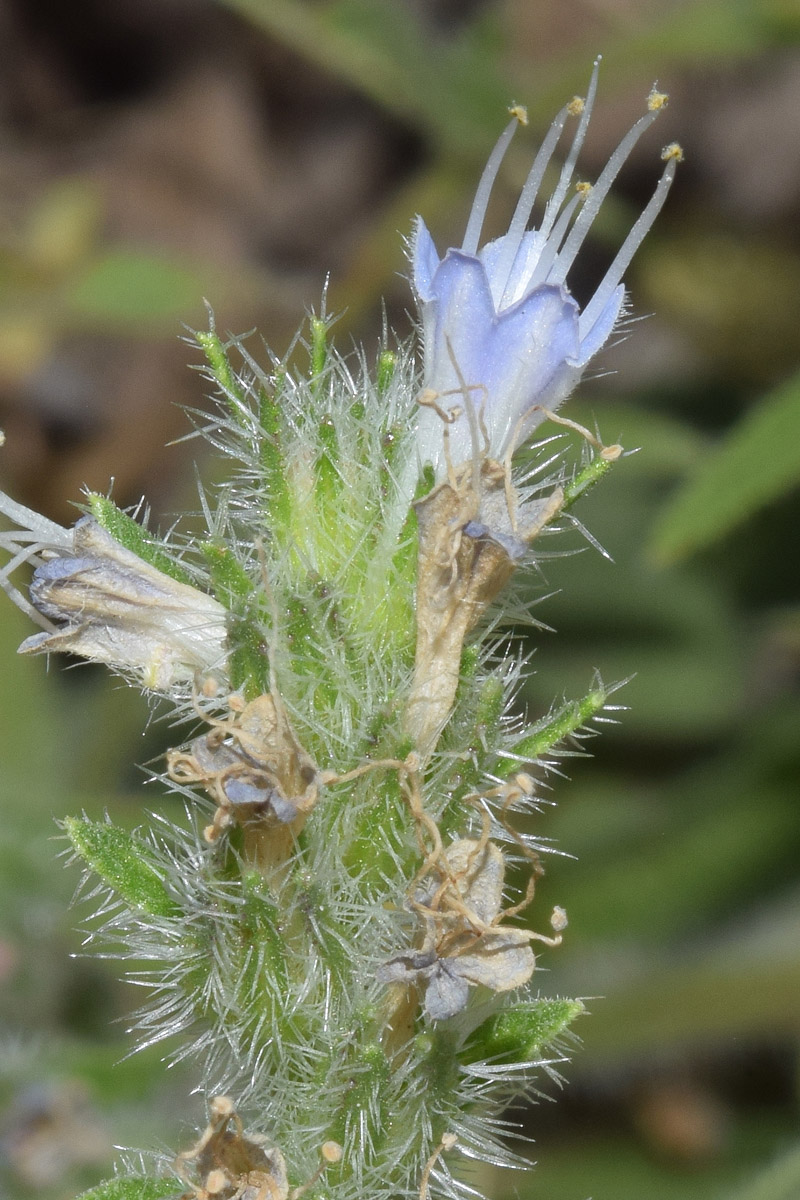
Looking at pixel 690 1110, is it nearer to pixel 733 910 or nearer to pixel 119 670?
pixel 733 910

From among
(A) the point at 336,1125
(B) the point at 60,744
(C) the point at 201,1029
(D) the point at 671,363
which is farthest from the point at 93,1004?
(D) the point at 671,363

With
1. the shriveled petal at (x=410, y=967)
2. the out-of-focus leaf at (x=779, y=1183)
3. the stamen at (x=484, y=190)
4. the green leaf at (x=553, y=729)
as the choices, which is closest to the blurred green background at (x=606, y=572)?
the out-of-focus leaf at (x=779, y=1183)

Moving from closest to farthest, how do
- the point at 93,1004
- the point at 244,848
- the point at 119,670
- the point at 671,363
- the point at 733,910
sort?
the point at 244,848, the point at 119,670, the point at 93,1004, the point at 733,910, the point at 671,363

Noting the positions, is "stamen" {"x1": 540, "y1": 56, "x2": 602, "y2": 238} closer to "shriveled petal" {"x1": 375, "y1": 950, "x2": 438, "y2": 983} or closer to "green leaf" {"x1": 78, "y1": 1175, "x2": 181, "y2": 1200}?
"shriveled petal" {"x1": 375, "y1": 950, "x2": 438, "y2": 983}

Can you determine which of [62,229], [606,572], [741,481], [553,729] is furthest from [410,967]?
[62,229]

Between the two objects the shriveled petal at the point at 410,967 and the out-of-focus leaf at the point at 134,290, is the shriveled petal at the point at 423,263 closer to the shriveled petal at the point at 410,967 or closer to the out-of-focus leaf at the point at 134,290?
the shriveled petal at the point at 410,967

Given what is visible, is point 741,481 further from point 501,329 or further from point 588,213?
point 501,329
